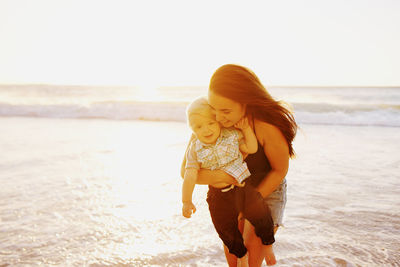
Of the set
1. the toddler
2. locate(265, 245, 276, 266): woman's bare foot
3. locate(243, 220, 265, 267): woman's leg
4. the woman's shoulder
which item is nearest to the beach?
locate(265, 245, 276, 266): woman's bare foot

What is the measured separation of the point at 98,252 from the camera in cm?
319

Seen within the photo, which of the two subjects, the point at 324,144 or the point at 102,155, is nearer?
the point at 102,155

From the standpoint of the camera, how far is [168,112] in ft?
50.6

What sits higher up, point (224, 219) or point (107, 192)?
point (224, 219)

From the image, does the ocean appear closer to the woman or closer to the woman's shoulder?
the woman

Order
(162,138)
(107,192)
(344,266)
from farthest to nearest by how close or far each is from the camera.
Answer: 1. (162,138)
2. (107,192)
3. (344,266)

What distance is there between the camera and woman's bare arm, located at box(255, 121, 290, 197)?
85.4 inches

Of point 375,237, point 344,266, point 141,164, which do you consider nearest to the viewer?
point 344,266

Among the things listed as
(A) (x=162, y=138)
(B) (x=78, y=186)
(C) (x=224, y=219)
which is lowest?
(A) (x=162, y=138)

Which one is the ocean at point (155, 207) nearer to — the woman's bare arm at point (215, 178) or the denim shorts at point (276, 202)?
the denim shorts at point (276, 202)

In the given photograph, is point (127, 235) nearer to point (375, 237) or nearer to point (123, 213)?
point (123, 213)

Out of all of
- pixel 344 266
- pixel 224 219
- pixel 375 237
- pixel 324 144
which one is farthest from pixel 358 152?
pixel 224 219

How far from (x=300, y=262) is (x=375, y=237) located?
3.03 feet

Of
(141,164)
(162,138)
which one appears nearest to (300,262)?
(141,164)
